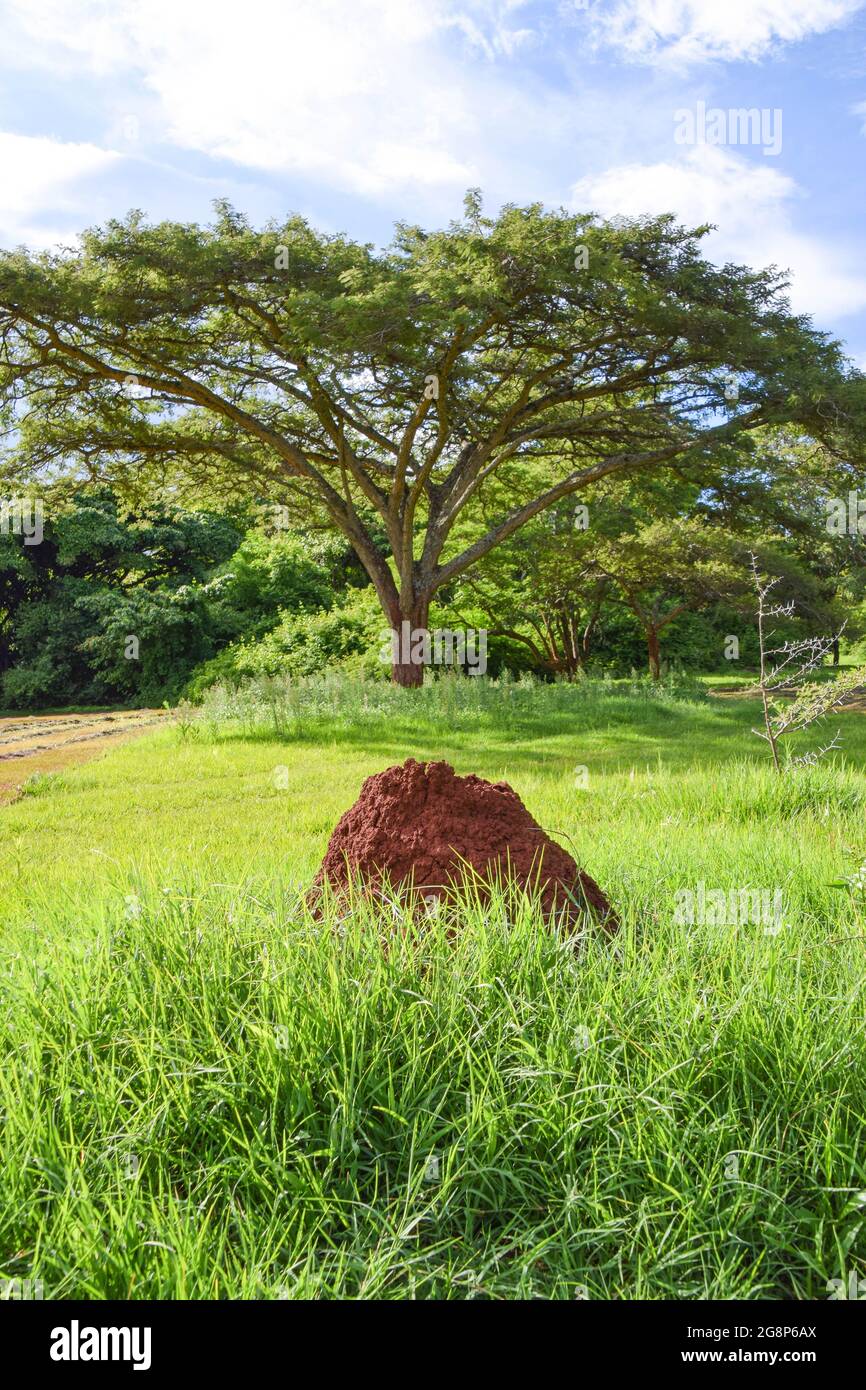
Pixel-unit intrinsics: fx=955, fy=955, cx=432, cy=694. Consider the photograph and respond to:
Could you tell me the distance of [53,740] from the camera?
15164 millimetres

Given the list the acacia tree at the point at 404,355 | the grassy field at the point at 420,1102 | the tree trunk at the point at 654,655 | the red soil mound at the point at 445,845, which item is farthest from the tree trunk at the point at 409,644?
the grassy field at the point at 420,1102

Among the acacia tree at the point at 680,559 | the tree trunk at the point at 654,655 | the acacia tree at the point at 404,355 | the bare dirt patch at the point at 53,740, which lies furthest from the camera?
the tree trunk at the point at 654,655

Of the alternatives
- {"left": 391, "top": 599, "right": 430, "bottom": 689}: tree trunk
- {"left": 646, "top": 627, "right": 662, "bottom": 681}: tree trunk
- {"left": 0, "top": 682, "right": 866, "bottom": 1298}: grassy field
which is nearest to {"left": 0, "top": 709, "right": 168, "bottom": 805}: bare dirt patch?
{"left": 391, "top": 599, "right": 430, "bottom": 689}: tree trunk

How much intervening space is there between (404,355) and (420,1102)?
12358 millimetres

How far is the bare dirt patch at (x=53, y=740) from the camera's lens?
11.1 metres

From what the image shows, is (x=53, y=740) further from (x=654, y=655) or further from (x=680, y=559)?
(x=654, y=655)

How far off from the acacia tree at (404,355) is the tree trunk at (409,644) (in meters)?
0.09

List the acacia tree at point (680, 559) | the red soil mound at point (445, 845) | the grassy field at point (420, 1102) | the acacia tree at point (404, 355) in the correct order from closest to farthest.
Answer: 1. the grassy field at point (420, 1102)
2. the red soil mound at point (445, 845)
3. the acacia tree at point (404, 355)
4. the acacia tree at point (680, 559)

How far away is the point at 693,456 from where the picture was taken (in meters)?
15.1

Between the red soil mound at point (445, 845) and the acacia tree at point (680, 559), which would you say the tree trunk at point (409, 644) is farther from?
the red soil mound at point (445, 845)

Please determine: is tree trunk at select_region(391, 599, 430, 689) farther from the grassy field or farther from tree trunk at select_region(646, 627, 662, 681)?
the grassy field

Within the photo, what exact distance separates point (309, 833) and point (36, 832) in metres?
2.27
